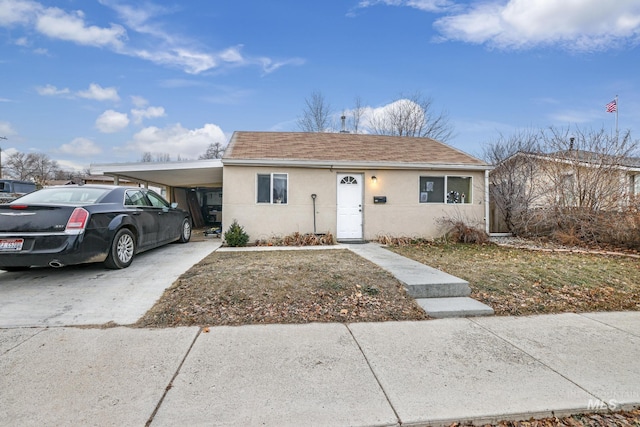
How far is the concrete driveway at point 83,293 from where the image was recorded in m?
3.39

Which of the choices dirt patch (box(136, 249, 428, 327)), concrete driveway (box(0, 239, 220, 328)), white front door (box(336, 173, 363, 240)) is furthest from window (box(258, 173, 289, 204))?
dirt patch (box(136, 249, 428, 327))

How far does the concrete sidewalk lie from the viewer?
1.89m

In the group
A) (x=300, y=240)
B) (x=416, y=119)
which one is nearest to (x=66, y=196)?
(x=300, y=240)

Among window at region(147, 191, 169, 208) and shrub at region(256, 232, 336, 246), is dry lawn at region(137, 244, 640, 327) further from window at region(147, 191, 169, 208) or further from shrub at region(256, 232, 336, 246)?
shrub at region(256, 232, 336, 246)

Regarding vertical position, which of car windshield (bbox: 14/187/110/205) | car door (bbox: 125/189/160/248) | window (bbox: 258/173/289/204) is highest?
window (bbox: 258/173/289/204)

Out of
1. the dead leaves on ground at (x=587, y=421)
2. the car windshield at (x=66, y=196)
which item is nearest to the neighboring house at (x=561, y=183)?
the dead leaves on ground at (x=587, y=421)

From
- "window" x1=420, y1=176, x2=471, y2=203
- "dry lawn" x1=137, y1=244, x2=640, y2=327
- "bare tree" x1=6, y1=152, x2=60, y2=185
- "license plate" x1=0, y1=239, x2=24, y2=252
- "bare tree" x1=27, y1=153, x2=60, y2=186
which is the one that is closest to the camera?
"dry lawn" x1=137, y1=244, x2=640, y2=327

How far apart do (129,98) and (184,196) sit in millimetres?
4819

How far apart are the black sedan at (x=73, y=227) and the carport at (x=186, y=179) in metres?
3.12

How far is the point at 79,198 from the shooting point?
5000 mm

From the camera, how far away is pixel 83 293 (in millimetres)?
4078

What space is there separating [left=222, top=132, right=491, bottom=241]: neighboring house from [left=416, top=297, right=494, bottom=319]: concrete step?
5.32 m

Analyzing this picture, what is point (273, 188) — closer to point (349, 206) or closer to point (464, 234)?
point (349, 206)

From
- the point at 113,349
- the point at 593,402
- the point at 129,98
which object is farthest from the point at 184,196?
the point at 593,402
